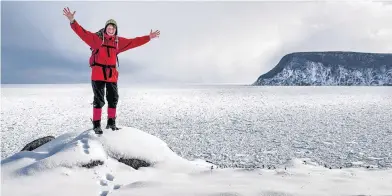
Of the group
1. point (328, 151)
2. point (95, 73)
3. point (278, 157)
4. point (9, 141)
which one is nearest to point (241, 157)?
point (278, 157)

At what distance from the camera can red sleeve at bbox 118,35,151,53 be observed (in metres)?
7.90

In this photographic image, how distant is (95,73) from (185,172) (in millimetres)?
3167

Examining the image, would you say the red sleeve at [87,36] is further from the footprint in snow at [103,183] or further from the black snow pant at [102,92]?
the footprint in snow at [103,183]

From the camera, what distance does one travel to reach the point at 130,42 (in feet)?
26.2

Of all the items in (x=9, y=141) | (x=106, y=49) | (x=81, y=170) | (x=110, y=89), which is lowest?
(x=9, y=141)

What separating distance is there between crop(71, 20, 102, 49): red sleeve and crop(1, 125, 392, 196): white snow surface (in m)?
2.23

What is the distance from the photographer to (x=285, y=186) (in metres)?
5.72

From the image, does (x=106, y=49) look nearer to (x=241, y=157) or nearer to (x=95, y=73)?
(x=95, y=73)

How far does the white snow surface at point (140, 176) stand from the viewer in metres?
5.52

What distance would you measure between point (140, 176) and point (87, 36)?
11.3 ft

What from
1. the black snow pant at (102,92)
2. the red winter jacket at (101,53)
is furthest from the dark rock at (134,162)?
the red winter jacket at (101,53)

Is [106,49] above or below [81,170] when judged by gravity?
above

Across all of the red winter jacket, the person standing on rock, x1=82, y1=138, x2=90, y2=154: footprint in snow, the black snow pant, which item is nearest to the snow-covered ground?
x1=82, y1=138, x2=90, y2=154: footprint in snow

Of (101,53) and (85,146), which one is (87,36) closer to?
(101,53)
